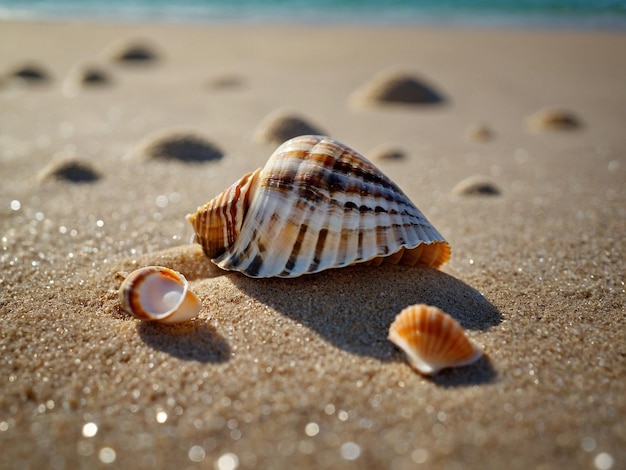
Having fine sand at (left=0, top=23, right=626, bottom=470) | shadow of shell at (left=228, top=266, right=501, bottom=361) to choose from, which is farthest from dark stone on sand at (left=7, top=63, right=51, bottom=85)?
shadow of shell at (left=228, top=266, right=501, bottom=361)

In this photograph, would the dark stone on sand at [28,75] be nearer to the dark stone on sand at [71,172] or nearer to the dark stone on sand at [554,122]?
the dark stone on sand at [71,172]

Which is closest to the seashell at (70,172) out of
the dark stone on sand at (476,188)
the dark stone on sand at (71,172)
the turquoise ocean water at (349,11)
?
the dark stone on sand at (71,172)

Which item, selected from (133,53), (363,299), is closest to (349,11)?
(133,53)

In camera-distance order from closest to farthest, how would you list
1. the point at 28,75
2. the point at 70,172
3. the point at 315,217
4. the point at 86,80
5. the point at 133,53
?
the point at 315,217 < the point at 70,172 < the point at 86,80 < the point at 28,75 < the point at 133,53

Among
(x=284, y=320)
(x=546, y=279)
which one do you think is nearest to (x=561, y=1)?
(x=546, y=279)

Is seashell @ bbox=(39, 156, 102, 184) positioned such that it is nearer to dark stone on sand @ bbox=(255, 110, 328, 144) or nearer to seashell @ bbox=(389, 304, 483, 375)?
dark stone on sand @ bbox=(255, 110, 328, 144)

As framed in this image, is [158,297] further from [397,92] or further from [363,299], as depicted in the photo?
[397,92]
